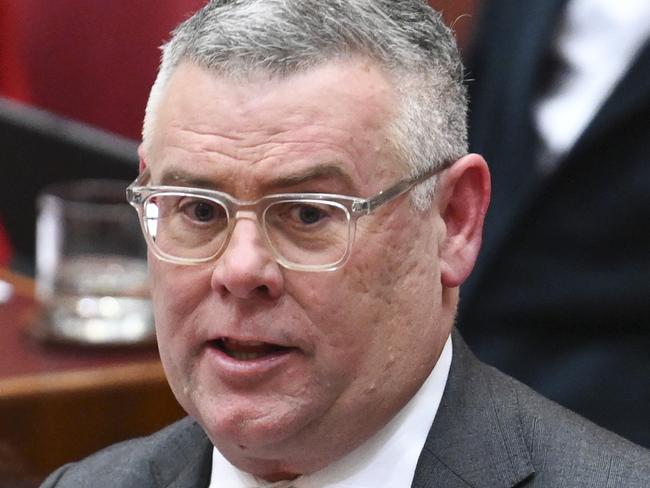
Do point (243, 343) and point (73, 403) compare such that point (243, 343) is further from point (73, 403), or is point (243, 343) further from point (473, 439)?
point (73, 403)

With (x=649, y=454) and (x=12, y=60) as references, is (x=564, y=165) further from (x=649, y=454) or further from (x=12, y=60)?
(x=12, y=60)

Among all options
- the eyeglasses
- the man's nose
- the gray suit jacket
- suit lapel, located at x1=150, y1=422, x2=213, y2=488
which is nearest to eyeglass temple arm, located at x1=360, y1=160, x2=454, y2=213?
the eyeglasses

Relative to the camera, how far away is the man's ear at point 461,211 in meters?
1.72

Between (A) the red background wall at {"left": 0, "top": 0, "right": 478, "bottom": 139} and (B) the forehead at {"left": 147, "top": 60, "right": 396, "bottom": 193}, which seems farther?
(A) the red background wall at {"left": 0, "top": 0, "right": 478, "bottom": 139}

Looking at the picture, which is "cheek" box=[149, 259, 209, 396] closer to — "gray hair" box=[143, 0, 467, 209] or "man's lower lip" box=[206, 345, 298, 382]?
"man's lower lip" box=[206, 345, 298, 382]

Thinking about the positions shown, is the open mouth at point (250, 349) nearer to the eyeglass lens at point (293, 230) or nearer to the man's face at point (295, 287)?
the man's face at point (295, 287)

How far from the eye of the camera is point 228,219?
5.37ft

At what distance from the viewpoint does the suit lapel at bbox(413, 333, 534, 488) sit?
170cm

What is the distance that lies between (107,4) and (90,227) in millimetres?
1400

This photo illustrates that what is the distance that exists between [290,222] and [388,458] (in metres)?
0.32

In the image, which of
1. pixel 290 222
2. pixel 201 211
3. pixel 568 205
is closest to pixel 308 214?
pixel 290 222

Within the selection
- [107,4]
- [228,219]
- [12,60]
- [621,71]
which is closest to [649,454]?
[228,219]

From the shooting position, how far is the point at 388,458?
1.73 m

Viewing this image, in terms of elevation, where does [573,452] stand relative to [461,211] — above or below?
below
